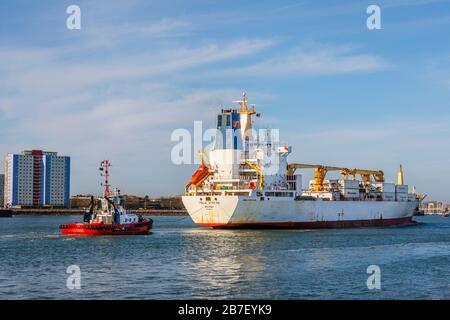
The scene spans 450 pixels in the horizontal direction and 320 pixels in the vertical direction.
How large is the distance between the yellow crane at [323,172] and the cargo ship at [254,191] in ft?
0.36

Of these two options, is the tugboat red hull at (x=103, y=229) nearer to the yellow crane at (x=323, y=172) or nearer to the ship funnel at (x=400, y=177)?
the yellow crane at (x=323, y=172)

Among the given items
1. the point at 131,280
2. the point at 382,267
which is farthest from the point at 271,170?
the point at 131,280

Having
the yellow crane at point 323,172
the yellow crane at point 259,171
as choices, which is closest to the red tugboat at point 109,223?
the yellow crane at point 259,171

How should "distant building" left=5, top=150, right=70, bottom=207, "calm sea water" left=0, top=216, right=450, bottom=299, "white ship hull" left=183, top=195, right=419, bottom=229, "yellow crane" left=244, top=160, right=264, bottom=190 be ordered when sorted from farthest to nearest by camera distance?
"distant building" left=5, top=150, right=70, bottom=207 < "yellow crane" left=244, top=160, right=264, bottom=190 < "white ship hull" left=183, top=195, right=419, bottom=229 < "calm sea water" left=0, top=216, right=450, bottom=299

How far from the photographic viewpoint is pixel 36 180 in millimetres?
159625

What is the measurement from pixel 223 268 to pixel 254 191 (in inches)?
1010

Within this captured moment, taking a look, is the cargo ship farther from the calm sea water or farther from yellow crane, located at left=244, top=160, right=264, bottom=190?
the calm sea water

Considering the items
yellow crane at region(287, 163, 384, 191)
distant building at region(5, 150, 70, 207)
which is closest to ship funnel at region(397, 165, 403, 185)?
yellow crane at region(287, 163, 384, 191)

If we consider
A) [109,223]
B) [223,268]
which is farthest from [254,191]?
[223,268]

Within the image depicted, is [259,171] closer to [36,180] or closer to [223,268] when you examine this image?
[223,268]

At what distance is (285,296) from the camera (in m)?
21.8

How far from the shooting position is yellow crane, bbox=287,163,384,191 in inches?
2549

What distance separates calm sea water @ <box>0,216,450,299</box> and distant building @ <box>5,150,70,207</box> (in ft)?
388
